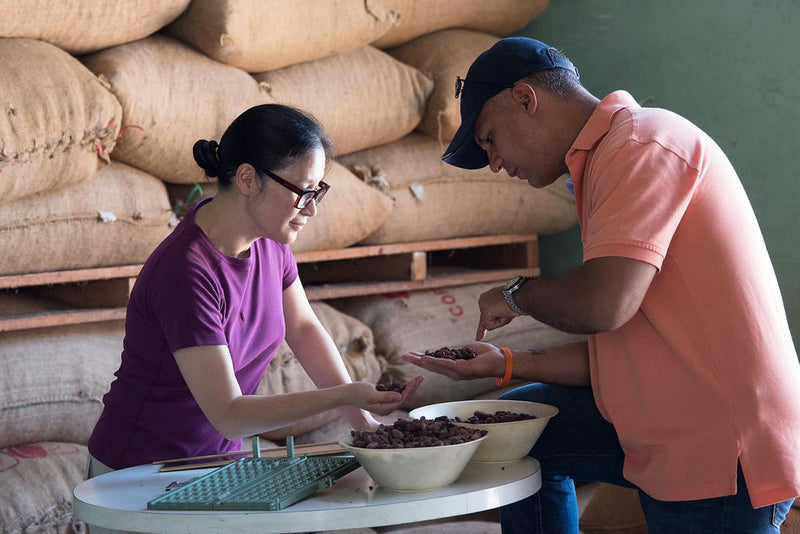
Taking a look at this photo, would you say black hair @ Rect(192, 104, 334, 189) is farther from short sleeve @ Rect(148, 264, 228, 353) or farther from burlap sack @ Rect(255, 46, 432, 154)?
burlap sack @ Rect(255, 46, 432, 154)

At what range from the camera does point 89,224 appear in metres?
2.51

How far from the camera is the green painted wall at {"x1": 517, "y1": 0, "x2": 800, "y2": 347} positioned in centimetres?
303

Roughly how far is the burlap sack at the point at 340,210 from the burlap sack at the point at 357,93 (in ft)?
0.45

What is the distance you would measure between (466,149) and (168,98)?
3.62 feet

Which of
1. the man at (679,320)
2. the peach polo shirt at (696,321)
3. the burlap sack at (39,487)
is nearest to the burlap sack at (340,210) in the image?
the burlap sack at (39,487)

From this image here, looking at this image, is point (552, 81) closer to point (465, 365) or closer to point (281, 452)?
point (465, 365)

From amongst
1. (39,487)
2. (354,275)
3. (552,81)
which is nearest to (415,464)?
(552,81)

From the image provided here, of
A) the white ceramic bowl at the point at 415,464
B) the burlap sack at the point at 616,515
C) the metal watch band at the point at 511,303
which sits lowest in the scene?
the burlap sack at the point at 616,515

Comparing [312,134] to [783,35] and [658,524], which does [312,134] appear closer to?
[658,524]

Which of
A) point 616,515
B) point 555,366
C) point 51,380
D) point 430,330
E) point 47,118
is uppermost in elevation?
point 47,118

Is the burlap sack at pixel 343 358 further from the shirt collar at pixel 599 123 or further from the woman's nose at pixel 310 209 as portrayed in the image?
the shirt collar at pixel 599 123

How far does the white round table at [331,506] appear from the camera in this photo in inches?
52.6

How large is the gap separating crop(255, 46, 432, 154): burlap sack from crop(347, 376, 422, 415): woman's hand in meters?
1.55

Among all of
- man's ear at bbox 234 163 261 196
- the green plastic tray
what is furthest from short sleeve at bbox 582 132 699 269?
man's ear at bbox 234 163 261 196
